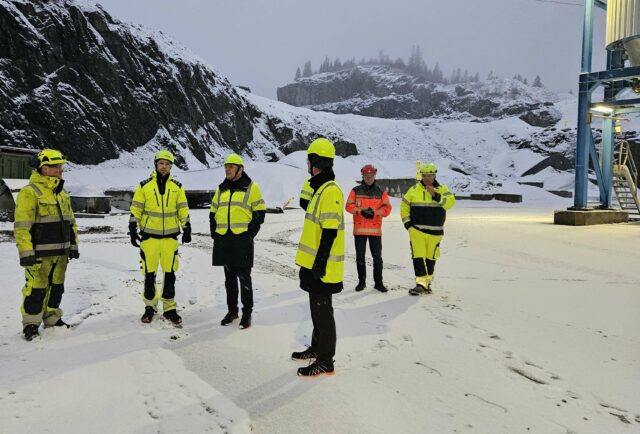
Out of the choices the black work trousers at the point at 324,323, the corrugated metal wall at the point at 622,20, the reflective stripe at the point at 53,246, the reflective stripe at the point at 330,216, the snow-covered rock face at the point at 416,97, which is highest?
the snow-covered rock face at the point at 416,97

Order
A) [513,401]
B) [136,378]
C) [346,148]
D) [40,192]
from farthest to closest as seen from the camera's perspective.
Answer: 1. [346,148]
2. [40,192]
3. [136,378]
4. [513,401]

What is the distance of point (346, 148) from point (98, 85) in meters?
36.2

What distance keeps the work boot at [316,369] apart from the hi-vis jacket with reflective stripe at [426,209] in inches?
133

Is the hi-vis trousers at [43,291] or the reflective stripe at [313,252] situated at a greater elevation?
the reflective stripe at [313,252]

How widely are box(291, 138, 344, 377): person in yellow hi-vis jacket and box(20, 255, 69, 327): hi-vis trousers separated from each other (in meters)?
2.83

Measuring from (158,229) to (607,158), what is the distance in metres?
20.5

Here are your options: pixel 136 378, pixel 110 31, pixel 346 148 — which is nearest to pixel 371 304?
pixel 136 378

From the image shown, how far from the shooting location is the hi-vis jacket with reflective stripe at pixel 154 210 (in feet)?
17.4

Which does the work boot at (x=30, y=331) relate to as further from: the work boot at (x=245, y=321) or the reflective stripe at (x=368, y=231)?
the reflective stripe at (x=368, y=231)

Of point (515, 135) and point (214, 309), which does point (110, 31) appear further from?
point (515, 135)

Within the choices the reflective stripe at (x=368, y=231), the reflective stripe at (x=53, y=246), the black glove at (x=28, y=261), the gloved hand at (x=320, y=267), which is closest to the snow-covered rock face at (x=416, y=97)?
the reflective stripe at (x=368, y=231)

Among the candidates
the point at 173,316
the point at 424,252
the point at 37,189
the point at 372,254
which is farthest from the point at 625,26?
the point at 37,189

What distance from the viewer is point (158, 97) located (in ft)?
153

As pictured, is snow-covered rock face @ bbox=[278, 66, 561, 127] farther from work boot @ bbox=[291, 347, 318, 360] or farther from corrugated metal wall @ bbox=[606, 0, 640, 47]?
work boot @ bbox=[291, 347, 318, 360]
